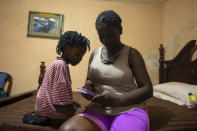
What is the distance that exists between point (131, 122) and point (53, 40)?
93.9 inches

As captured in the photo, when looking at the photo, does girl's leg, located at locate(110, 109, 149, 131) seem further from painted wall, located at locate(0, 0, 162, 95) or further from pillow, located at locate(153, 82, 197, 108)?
painted wall, located at locate(0, 0, 162, 95)

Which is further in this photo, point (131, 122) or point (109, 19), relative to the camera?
point (109, 19)

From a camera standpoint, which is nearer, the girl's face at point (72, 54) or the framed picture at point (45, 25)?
the girl's face at point (72, 54)

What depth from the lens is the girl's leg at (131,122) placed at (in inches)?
25.0

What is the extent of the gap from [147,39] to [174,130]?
7.28 ft

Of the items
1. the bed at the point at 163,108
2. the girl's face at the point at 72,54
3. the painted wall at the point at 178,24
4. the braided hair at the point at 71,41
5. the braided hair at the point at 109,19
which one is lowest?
the bed at the point at 163,108

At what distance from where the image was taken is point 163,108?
1305 millimetres

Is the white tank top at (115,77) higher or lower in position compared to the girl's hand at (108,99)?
higher

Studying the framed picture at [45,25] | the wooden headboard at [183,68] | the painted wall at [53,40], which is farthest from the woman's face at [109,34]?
the framed picture at [45,25]

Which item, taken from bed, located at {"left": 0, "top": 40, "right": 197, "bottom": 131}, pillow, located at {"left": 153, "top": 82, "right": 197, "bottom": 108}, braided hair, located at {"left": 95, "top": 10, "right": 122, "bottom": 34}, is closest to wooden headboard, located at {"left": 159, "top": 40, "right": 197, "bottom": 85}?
bed, located at {"left": 0, "top": 40, "right": 197, "bottom": 131}

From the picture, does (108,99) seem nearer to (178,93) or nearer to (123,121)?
(123,121)

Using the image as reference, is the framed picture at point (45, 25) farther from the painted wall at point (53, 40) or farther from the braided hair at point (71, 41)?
the braided hair at point (71, 41)

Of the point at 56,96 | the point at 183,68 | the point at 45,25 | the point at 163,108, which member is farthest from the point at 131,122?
the point at 45,25

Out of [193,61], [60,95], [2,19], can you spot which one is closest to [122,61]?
[60,95]
